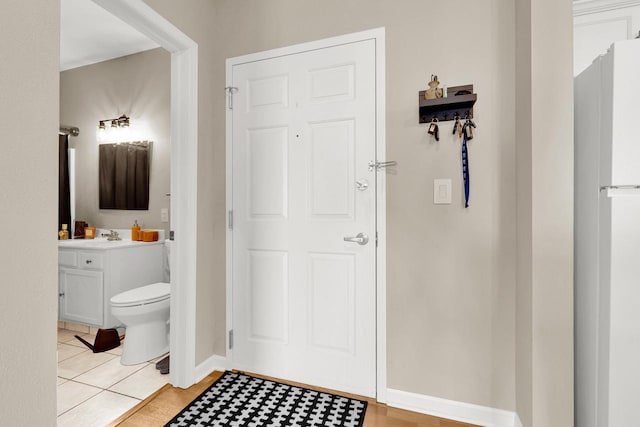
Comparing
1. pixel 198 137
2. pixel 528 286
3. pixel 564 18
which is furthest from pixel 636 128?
pixel 198 137

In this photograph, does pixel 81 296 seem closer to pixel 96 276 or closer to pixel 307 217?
pixel 96 276

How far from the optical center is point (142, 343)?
2262 mm

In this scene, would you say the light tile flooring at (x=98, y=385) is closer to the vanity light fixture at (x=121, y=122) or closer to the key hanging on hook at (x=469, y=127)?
the vanity light fixture at (x=121, y=122)

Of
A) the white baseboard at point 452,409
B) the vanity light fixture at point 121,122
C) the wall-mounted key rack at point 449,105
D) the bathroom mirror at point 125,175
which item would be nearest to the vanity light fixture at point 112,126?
the vanity light fixture at point 121,122

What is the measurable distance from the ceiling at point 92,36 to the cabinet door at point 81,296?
2.04 meters

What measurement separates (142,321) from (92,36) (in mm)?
2495

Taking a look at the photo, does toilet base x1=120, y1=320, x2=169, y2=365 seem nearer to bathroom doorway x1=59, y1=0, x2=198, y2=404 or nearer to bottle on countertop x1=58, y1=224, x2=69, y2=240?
bathroom doorway x1=59, y1=0, x2=198, y2=404

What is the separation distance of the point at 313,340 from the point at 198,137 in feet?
4.80

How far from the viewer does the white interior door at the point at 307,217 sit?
1780 mm

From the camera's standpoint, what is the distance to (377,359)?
1.75 metres

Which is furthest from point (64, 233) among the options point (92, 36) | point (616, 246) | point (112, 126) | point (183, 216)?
point (616, 246)

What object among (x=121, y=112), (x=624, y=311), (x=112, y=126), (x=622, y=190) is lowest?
(x=624, y=311)

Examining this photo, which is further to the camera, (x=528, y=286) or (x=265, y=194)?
(x=265, y=194)

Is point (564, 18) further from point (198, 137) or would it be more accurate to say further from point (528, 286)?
point (198, 137)
